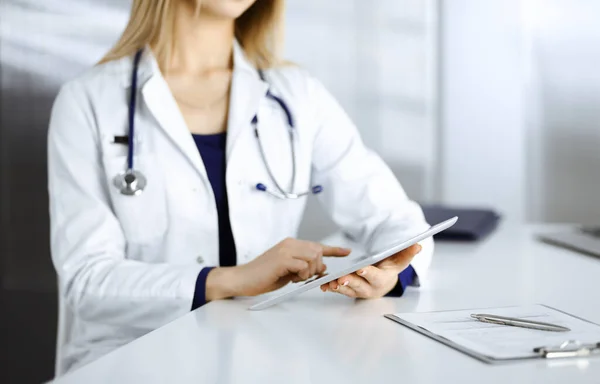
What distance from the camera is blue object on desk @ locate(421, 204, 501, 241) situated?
70.1 inches

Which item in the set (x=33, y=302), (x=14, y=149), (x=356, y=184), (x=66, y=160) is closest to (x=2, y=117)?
(x=14, y=149)

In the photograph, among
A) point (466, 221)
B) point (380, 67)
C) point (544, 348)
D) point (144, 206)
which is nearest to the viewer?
point (544, 348)

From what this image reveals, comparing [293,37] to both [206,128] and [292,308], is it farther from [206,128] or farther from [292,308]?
[292,308]

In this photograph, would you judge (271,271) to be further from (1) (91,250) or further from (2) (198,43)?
(2) (198,43)

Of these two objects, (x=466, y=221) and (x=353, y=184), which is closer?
(x=353, y=184)

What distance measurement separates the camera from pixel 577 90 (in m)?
2.64

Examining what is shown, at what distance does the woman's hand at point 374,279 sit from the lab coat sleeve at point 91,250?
247mm

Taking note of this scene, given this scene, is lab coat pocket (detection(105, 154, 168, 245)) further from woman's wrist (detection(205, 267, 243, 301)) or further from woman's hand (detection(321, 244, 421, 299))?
woman's hand (detection(321, 244, 421, 299))

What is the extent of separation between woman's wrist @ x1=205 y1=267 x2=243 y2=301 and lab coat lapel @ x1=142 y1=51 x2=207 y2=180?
12.2 inches

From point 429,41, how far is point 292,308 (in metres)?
1.82

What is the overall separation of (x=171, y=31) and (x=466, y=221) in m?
0.87

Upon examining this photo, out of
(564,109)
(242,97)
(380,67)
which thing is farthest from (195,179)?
(564,109)

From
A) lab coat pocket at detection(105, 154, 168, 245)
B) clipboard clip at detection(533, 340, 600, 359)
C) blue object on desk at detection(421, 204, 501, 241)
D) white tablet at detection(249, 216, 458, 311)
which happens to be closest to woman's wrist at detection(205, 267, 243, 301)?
white tablet at detection(249, 216, 458, 311)

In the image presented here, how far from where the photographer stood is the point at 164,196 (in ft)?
4.67
